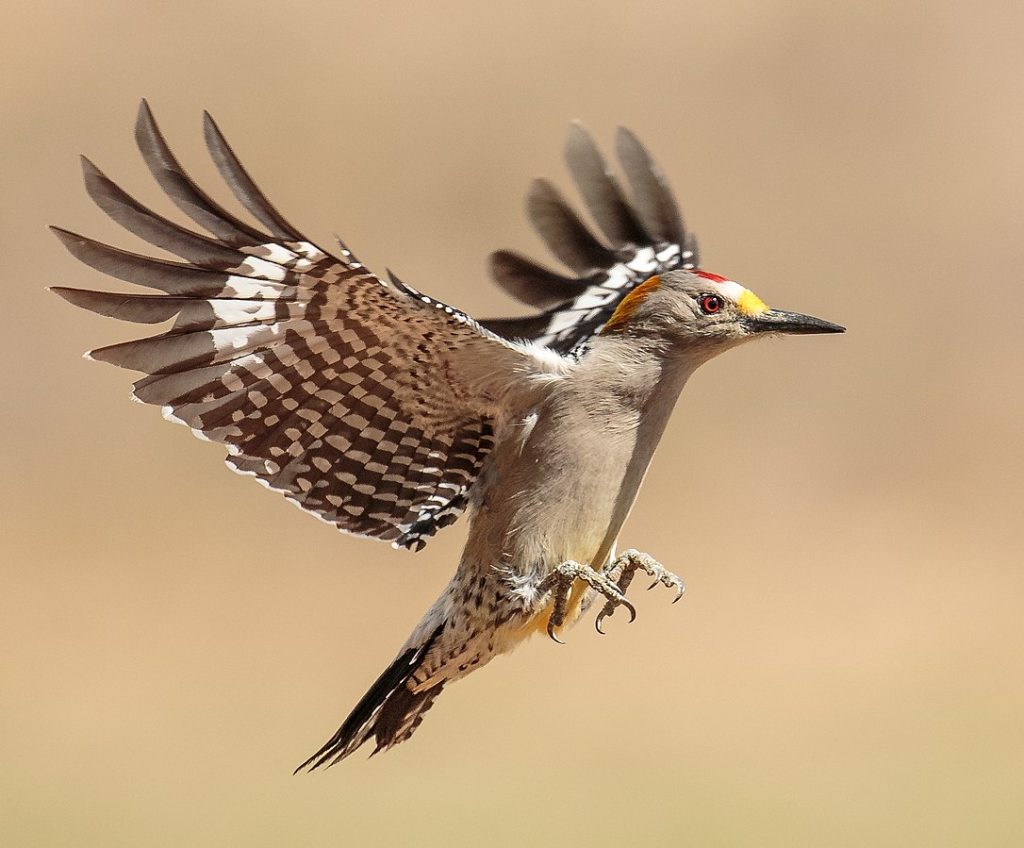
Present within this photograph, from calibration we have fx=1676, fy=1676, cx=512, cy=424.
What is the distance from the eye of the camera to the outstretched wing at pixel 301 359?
554cm

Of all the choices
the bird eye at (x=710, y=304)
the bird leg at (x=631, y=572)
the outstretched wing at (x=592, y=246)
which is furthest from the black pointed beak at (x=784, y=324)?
the outstretched wing at (x=592, y=246)

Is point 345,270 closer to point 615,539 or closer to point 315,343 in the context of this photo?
point 315,343

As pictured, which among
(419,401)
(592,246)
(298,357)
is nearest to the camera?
(298,357)

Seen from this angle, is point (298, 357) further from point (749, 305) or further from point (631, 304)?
point (749, 305)

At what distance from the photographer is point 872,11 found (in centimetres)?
2320

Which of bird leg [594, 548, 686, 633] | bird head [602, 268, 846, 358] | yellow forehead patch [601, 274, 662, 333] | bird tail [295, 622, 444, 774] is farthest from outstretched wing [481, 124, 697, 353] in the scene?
bird tail [295, 622, 444, 774]

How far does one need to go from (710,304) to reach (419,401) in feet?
3.85

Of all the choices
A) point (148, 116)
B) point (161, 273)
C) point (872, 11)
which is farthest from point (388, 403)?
point (872, 11)

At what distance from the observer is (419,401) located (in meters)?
6.30

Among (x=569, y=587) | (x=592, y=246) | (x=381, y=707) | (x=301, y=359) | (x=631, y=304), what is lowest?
(x=381, y=707)

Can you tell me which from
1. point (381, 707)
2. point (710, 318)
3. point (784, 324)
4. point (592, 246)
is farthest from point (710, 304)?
point (381, 707)

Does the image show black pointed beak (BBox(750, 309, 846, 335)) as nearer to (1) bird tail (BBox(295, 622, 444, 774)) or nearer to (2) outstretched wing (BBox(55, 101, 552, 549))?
(2) outstretched wing (BBox(55, 101, 552, 549))

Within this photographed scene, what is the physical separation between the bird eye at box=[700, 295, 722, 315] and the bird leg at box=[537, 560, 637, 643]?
108 cm

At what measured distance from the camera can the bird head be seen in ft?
21.0
